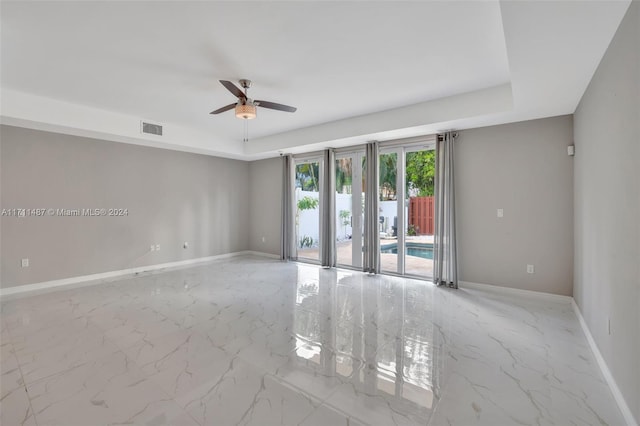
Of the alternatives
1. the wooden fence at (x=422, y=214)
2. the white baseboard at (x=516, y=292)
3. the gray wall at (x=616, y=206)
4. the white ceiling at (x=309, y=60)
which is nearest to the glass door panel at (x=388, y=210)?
the wooden fence at (x=422, y=214)

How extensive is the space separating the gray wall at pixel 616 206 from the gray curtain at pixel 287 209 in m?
5.05

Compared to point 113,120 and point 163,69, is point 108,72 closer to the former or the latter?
point 163,69

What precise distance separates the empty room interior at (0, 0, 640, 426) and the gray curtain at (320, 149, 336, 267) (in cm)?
4

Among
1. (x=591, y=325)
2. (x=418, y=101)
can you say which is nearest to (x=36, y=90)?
(x=418, y=101)

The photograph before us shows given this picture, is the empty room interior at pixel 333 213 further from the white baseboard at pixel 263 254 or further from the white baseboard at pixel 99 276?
the white baseboard at pixel 263 254

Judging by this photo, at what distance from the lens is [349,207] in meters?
6.16

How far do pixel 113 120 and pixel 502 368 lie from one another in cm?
597

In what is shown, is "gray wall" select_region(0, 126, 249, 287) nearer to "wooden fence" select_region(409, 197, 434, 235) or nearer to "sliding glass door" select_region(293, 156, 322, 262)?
A: "sliding glass door" select_region(293, 156, 322, 262)

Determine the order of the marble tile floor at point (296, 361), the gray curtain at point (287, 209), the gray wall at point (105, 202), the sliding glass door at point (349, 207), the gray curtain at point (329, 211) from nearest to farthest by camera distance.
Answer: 1. the marble tile floor at point (296, 361)
2. the gray wall at point (105, 202)
3. the sliding glass door at point (349, 207)
4. the gray curtain at point (329, 211)
5. the gray curtain at point (287, 209)

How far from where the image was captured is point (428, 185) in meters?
5.13

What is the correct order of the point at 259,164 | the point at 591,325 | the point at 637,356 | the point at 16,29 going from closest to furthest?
1. the point at 637,356
2. the point at 16,29
3. the point at 591,325
4. the point at 259,164

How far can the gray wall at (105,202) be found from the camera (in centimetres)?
449

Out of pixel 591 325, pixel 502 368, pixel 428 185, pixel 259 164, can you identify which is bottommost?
pixel 502 368

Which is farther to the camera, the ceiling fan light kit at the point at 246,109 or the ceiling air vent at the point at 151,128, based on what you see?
the ceiling air vent at the point at 151,128
